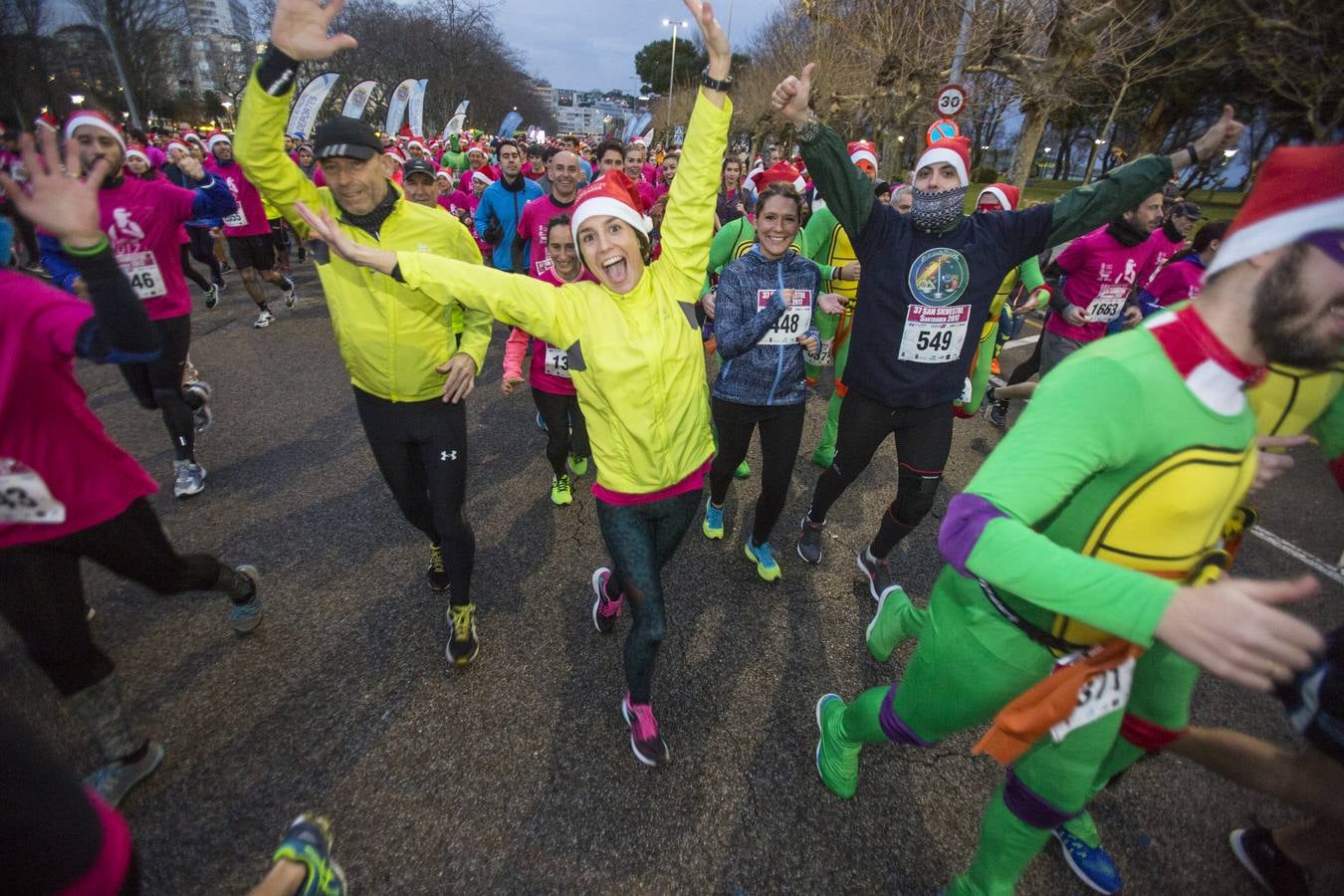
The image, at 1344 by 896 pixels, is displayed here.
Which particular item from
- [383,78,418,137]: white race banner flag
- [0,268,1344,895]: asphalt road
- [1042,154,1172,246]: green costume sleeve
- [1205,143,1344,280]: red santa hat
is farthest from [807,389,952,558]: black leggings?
[383,78,418,137]: white race banner flag

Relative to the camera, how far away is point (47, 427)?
6.15 ft

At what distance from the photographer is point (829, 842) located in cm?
225

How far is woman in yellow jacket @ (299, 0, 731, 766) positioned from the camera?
2.13 metres

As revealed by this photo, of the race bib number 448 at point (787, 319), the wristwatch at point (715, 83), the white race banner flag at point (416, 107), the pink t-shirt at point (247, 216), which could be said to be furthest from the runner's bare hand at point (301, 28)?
the white race banner flag at point (416, 107)

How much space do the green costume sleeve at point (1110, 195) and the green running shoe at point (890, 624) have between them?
1878 millimetres

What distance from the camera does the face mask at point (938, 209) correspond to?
276 centimetres

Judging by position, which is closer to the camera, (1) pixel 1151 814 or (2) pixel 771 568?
(1) pixel 1151 814

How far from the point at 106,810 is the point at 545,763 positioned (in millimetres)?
1520

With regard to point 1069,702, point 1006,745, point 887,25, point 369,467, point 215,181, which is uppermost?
point 887,25

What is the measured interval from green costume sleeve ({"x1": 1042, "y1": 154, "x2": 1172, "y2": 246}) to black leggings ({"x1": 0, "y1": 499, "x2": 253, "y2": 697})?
3.09 m

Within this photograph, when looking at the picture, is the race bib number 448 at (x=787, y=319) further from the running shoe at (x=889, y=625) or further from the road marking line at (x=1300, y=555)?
the road marking line at (x=1300, y=555)

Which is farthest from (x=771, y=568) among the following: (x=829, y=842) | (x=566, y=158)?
(x=566, y=158)

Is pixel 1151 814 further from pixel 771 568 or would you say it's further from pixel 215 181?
pixel 215 181

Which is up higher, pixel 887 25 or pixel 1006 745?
pixel 887 25
